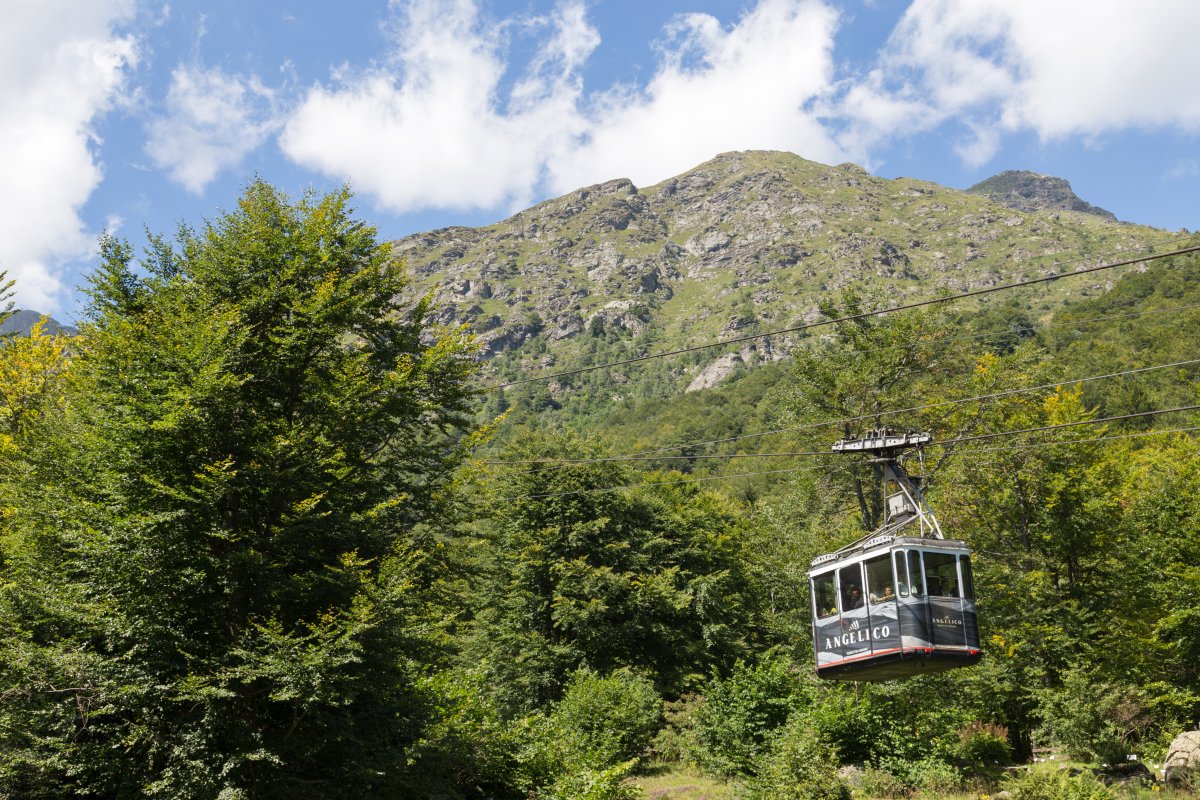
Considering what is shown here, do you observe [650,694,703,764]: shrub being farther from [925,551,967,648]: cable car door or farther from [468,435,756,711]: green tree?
[925,551,967,648]: cable car door

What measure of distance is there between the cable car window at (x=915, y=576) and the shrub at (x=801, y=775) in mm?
7108

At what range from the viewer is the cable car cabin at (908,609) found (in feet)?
52.4

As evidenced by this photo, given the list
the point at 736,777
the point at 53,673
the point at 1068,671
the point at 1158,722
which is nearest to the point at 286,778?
the point at 53,673

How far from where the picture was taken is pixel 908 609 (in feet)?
52.4

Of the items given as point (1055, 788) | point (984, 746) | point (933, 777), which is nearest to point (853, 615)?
point (1055, 788)

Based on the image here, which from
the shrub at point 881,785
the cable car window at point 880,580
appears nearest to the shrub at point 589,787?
the cable car window at point 880,580

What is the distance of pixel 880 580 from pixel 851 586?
0.97 metres

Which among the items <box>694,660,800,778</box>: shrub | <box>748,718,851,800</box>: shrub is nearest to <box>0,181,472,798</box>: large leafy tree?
<box>748,718,851,800</box>: shrub

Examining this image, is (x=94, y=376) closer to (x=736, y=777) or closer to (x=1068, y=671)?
(x=736, y=777)

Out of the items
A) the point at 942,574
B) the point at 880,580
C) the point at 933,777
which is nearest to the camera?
the point at 942,574

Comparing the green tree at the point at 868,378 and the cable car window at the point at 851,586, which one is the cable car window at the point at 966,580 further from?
the green tree at the point at 868,378

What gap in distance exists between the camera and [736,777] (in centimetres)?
2705

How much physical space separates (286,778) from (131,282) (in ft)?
43.3

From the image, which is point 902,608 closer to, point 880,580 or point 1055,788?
point 880,580
